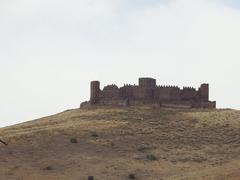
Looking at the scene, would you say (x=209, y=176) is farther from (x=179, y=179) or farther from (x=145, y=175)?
(x=145, y=175)

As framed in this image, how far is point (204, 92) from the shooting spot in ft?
229

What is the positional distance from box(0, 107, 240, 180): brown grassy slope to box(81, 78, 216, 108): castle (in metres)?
1.84

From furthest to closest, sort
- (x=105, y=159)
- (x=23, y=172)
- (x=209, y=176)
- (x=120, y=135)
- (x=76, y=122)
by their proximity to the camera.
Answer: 1. (x=76, y=122)
2. (x=120, y=135)
3. (x=105, y=159)
4. (x=23, y=172)
5. (x=209, y=176)

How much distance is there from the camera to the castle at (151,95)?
6812 centimetres

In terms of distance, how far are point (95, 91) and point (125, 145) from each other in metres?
16.9

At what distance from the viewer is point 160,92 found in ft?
224

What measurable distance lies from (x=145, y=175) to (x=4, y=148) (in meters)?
12.8

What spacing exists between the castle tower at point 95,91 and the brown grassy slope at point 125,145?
2.06 metres

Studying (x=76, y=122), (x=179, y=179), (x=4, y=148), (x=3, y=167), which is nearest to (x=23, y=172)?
(x=3, y=167)

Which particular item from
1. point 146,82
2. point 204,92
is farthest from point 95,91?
point 204,92

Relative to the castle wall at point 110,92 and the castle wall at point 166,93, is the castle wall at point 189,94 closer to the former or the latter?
the castle wall at point 166,93

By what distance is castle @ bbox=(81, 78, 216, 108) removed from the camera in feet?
224

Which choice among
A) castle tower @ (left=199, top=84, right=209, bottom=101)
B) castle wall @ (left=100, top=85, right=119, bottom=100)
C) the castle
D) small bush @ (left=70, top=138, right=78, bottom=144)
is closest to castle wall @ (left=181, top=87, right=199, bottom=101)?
the castle

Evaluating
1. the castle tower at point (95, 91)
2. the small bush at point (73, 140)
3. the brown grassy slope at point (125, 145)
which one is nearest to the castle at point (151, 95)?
the castle tower at point (95, 91)
